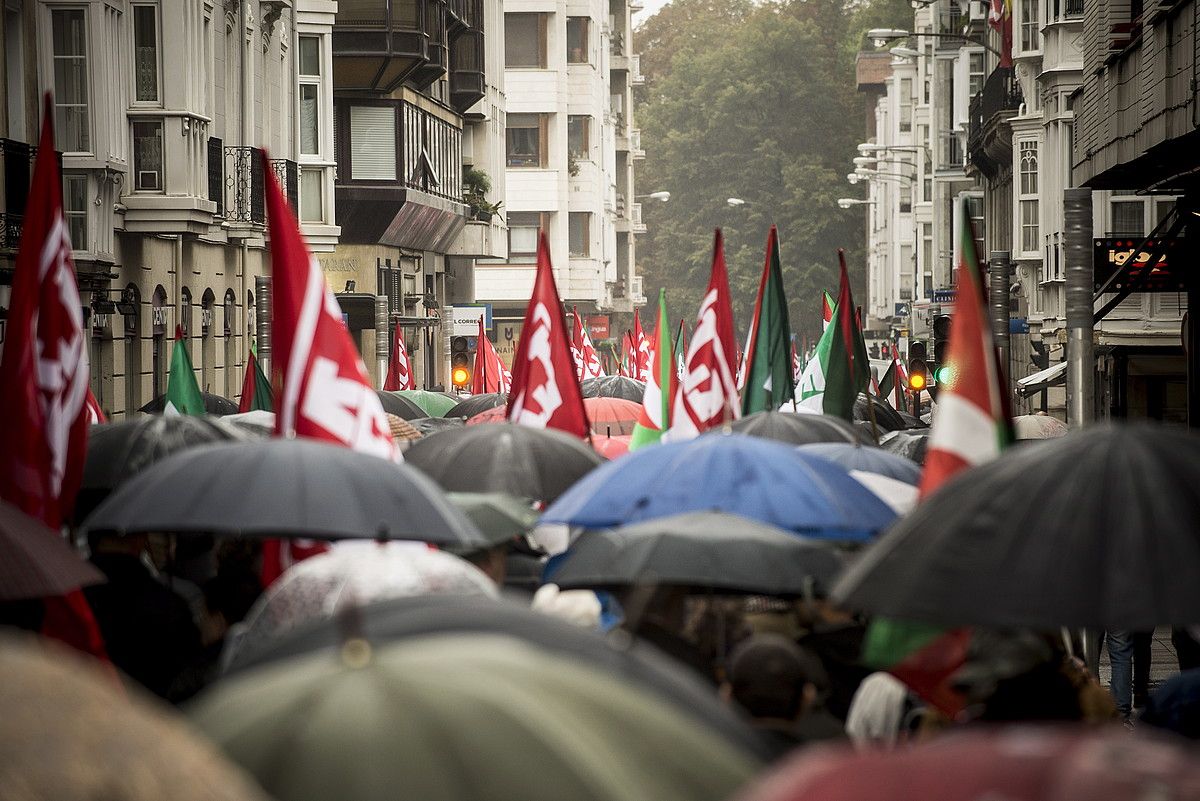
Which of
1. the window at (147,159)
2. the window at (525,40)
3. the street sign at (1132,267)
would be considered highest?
the window at (525,40)

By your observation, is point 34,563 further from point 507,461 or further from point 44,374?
point 507,461

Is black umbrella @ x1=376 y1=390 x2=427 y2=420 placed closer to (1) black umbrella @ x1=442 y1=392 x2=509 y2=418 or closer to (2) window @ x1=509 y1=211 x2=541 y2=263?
(1) black umbrella @ x1=442 y1=392 x2=509 y2=418

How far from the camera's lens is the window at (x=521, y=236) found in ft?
249

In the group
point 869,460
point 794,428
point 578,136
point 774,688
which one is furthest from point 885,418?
point 578,136

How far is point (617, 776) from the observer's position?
147 inches

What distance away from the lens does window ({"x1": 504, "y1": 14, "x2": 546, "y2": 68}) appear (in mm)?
74312

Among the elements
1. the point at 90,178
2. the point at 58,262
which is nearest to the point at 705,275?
the point at 90,178

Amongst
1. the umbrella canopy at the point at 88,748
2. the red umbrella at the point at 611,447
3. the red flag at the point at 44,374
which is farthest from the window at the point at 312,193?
the umbrella canopy at the point at 88,748

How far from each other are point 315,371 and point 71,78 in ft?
65.7

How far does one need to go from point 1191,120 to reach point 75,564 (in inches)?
458

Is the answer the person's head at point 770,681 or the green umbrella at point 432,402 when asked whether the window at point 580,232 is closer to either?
the green umbrella at point 432,402

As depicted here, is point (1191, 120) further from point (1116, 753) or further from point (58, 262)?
point (1116, 753)

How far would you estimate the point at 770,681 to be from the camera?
605 cm

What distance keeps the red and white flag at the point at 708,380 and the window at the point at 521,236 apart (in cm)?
6162
